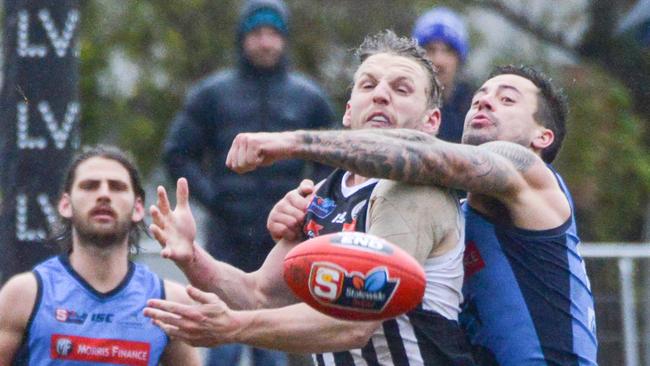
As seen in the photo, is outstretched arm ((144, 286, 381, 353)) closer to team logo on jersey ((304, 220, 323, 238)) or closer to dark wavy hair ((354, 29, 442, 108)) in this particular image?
team logo on jersey ((304, 220, 323, 238))

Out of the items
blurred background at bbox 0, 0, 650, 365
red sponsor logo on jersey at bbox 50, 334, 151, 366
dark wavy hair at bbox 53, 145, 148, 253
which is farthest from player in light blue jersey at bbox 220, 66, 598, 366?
blurred background at bbox 0, 0, 650, 365

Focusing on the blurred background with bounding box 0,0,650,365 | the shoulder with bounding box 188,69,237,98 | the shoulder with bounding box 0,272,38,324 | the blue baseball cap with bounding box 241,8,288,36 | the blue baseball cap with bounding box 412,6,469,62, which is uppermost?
the blurred background with bounding box 0,0,650,365

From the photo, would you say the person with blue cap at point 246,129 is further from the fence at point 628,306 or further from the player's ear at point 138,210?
the fence at point 628,306

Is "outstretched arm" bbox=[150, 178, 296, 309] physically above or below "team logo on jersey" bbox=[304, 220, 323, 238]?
below

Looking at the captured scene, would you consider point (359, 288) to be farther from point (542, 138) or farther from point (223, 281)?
point (542, 138)

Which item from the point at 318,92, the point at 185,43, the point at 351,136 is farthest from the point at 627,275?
the point at 185,43

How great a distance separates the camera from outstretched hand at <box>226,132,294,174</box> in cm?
442

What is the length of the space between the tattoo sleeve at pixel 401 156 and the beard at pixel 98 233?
90.5 inches

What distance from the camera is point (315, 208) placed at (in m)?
5.05

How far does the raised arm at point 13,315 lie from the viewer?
648 centimetres

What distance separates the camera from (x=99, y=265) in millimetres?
6734

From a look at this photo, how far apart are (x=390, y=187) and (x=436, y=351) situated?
517 millimetres

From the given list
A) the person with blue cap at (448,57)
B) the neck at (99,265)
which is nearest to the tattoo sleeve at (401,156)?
the neck at (99,265)

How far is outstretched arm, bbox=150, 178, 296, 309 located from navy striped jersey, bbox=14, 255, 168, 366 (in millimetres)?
1402
